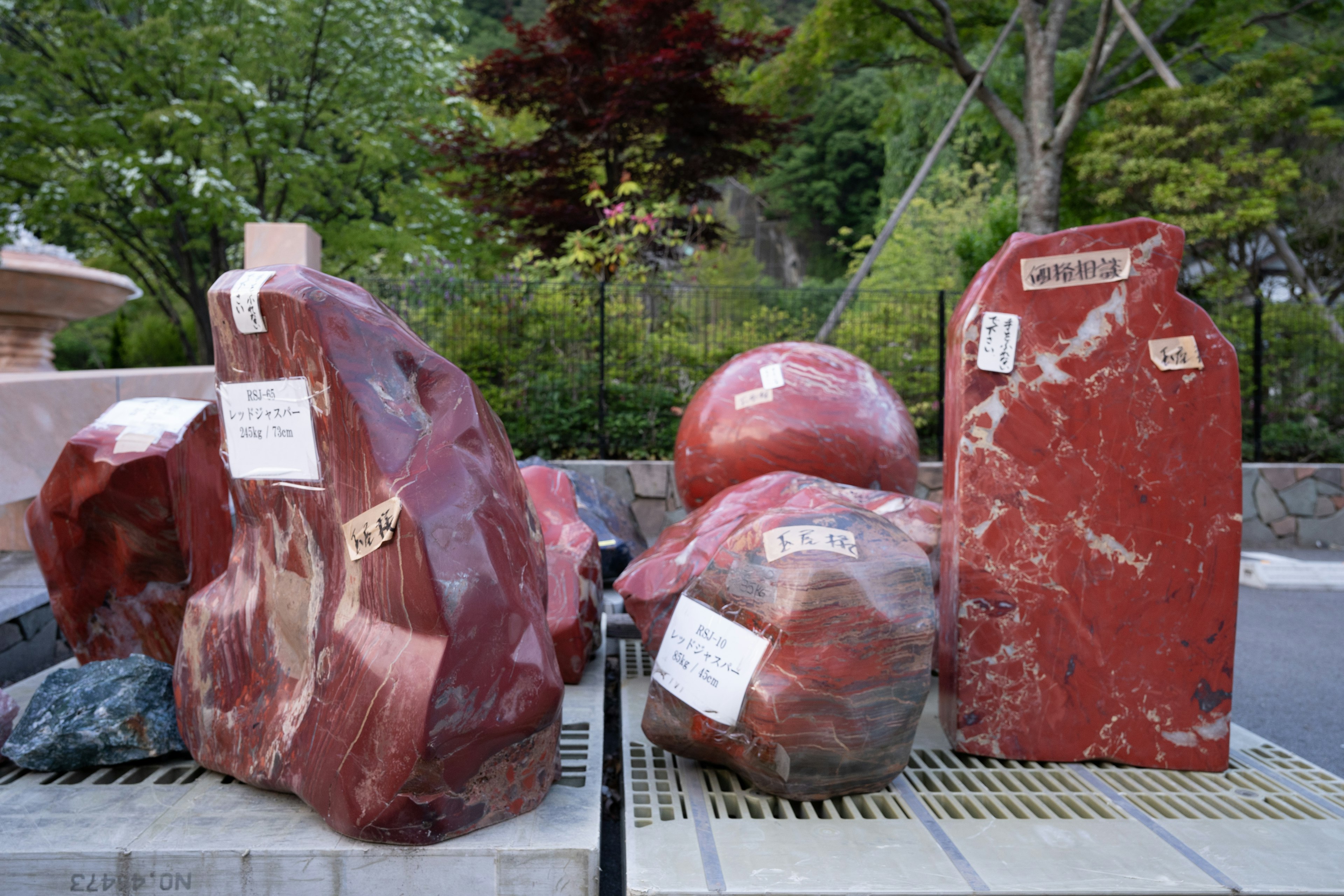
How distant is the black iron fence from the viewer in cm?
743

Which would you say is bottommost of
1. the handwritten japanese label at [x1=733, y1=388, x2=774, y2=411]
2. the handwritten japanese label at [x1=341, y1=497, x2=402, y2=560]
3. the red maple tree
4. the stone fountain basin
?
the handwritten japanese label at [x1=341, y1=497, x2=402, y2=560]

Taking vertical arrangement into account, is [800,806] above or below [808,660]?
below

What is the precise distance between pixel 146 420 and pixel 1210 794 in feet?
10.7

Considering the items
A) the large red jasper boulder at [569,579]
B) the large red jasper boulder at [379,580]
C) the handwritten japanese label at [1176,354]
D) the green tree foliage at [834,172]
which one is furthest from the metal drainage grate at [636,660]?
the green tree foliage at [834,172]

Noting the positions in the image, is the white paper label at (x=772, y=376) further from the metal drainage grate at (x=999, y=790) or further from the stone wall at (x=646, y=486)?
A: the stone wall at (x=646, y=486)

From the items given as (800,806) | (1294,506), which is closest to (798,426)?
(800,806)

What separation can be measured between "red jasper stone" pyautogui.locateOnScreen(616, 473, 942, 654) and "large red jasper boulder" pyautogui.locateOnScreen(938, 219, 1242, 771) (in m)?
0.35

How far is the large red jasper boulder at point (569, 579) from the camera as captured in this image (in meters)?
2.75

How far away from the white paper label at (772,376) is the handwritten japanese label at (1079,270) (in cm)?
115

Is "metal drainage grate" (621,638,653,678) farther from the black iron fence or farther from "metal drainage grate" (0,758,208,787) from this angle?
the black iron fence

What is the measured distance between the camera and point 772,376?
341 centimetres

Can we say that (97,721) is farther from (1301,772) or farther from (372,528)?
(1301,772)

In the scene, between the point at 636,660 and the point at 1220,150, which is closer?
the point at 636,660

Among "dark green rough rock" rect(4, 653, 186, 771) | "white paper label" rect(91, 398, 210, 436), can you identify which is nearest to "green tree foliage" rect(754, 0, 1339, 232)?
"white paper label" rect(91, 398, 210, 436)
